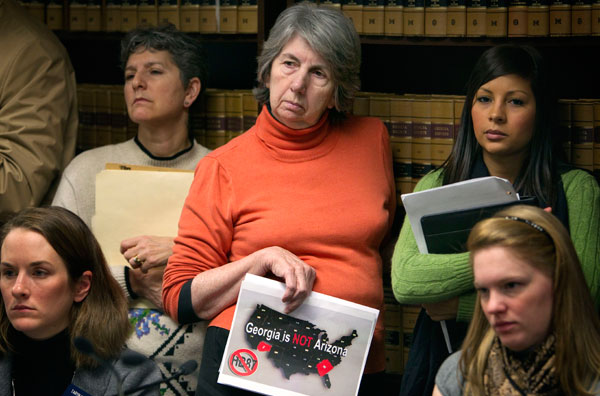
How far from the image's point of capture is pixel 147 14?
316 cm

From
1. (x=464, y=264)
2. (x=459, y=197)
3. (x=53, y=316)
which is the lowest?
(x=53, y=316)

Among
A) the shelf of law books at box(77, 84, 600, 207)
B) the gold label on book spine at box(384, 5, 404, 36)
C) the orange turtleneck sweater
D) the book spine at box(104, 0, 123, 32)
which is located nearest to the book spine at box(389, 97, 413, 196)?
the shelf of law books at box(77, 84, 600, 207)

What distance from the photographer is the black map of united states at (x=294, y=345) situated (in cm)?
215

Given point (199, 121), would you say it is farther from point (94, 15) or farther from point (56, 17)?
point (56, 17)

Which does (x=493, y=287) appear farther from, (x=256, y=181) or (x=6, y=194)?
(x=6, y=194)

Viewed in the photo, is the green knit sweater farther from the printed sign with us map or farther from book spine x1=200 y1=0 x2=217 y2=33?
book spine x1=200 y1=0 x2=217 y2=33

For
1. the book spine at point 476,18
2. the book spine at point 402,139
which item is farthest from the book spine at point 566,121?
the book spine at point 402,139

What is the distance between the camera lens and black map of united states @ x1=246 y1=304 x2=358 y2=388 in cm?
215

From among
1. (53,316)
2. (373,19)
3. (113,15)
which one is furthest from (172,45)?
(53,316)

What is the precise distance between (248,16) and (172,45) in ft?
0.99

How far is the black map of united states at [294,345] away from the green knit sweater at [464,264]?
0.20 metres

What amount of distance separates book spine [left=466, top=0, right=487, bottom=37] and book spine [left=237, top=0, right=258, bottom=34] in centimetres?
75

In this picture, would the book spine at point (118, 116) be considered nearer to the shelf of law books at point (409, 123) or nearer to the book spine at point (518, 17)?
the shelf of law books at point (409, 123)

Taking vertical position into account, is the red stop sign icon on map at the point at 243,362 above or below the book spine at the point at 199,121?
below
